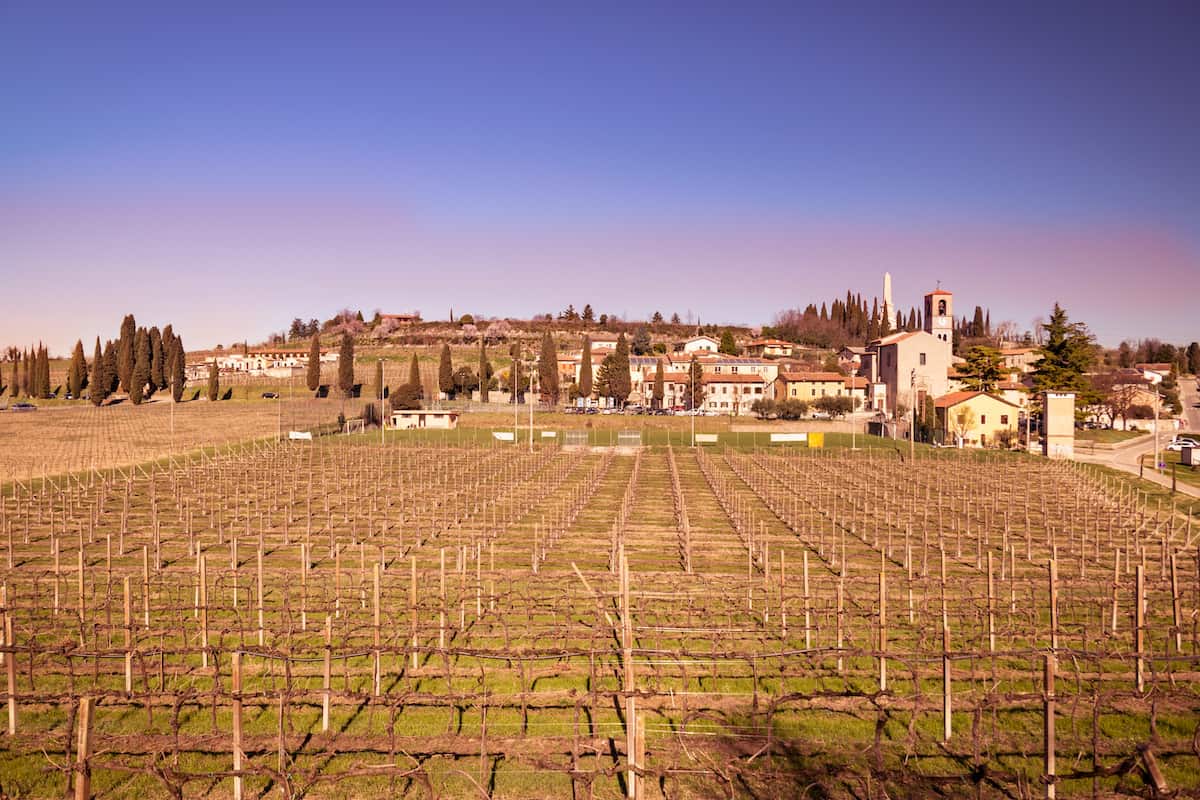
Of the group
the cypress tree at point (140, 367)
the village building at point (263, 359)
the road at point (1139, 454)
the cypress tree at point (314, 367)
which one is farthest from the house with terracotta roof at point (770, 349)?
the cypress tree at point (140, 367)

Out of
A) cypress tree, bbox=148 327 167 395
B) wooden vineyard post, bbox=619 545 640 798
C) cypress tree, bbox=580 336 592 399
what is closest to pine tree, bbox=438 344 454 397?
cypress tree, bbox=580 336 592 399

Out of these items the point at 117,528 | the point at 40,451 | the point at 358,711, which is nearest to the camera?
the point at 358,711

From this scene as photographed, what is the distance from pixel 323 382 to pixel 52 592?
2740 inches

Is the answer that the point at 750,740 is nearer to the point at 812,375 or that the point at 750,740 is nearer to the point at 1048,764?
the point at 1048,764

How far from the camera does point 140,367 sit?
71.4m

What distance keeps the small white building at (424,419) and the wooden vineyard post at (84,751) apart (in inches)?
2233

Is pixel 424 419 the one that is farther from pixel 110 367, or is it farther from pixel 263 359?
pixel 263 359

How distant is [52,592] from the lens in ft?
53.0

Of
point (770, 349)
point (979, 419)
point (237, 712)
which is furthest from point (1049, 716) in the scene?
point (770, 349)

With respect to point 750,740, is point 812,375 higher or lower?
higher

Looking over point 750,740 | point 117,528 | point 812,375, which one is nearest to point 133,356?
point 117,528

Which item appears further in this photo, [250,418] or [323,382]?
[323,382]

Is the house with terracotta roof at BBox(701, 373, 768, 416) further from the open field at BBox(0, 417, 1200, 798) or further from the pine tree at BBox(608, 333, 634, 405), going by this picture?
the open field at BBox(0, 417, 1200, 798)

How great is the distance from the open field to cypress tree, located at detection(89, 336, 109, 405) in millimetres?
45907
